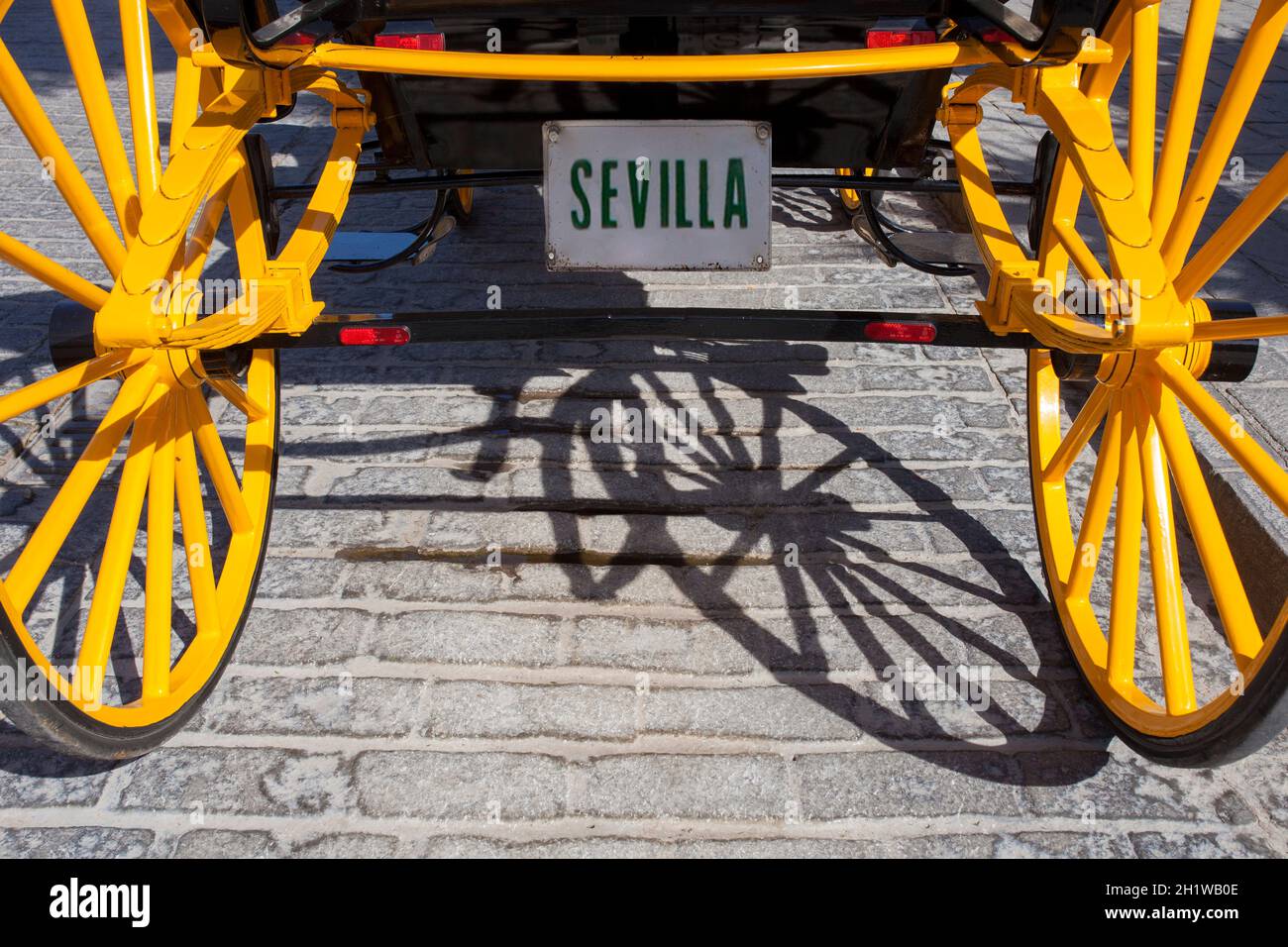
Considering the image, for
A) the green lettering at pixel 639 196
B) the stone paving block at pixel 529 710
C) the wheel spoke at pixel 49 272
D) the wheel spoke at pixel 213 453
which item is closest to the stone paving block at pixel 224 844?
the stone paving block at pixel 529 710

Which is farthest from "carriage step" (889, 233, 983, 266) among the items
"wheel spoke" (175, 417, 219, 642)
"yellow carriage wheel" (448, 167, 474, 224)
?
"wheel spoke" (175, 417, 219, 642)

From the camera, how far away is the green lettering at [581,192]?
2178mm

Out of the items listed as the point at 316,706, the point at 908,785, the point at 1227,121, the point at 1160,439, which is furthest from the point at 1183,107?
the point at 316,706

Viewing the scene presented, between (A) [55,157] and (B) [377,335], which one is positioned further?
(A) [55,157]

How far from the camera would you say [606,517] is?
118 inches

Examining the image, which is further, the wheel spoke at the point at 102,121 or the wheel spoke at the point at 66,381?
the wheel spoke at the point at 102,121

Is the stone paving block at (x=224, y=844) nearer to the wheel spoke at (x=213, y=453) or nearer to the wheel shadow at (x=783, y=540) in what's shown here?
the wheel spoke at (x=213, y=453)

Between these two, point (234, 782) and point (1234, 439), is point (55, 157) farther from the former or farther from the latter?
point (1234, 439)

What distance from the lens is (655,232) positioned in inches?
86.3

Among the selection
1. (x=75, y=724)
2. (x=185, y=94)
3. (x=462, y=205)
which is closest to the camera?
(x=75, y=724)

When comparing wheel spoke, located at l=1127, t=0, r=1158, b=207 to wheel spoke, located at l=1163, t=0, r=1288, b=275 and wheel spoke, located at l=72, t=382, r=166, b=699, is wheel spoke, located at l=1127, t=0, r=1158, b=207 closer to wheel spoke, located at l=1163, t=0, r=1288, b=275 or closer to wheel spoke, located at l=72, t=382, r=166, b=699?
wheel spoke, located at l=1163, t=0, r=1288, b=275

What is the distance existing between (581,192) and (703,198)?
259 mm
